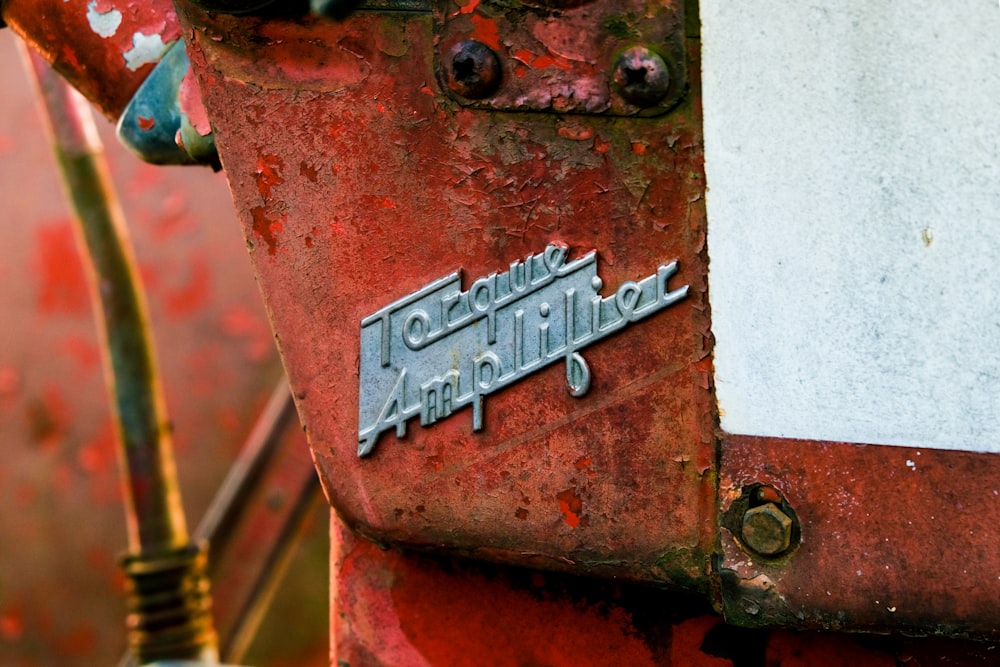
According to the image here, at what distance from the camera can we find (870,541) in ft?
1.91

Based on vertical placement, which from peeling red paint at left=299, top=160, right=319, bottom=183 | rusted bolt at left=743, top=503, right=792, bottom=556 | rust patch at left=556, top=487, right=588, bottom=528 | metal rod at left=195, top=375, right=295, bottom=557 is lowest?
rusted bolt at left=743, top=503, right=792, bottom=556

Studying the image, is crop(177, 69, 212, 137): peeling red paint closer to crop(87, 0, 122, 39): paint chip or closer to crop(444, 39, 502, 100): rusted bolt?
crop(87, 0, 122, 39): paint chip

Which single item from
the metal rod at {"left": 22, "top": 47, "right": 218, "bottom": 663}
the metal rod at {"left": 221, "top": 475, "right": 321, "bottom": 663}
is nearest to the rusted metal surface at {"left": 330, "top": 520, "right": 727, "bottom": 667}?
the metal rod at {"left": 22, "top": 47, "right": 218, "bottom": 663}

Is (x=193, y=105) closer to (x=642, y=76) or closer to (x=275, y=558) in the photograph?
(x=642, y=76)

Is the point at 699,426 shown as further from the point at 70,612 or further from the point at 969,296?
the point at 70,612

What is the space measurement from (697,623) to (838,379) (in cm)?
21

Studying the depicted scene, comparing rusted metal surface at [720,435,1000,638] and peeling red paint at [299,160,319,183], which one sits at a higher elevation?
peeling red paint at [299,160,319,183]

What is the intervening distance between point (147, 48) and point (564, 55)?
329 millimetres

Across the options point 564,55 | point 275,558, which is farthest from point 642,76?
point 275,558

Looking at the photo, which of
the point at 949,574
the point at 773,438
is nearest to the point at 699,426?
the point at 773,438

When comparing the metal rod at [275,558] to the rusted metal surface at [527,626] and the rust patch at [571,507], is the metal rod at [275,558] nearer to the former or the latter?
the rusted metal surface at [527,626]

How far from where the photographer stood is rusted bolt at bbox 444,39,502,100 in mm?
621

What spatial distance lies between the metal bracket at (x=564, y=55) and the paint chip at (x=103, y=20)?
0.28m

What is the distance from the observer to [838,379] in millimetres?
577
